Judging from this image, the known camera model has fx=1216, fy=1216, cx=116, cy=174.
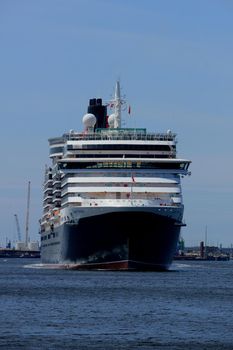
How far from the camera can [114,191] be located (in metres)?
113

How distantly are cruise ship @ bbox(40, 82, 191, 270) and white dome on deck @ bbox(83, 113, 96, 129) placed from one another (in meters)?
9.74

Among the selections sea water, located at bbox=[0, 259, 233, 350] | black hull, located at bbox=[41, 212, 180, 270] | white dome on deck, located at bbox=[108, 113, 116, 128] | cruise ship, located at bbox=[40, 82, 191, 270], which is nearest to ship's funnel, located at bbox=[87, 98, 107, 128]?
white dome on deck, located at bbox=[108, 113, 116, 128]

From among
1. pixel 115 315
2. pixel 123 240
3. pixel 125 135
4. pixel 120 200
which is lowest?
pixel 115 315

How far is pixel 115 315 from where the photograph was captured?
61.0 m

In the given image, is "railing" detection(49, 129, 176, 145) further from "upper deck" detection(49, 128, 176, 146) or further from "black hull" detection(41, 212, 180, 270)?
"black hull" detection(41, 212, 180, 270)

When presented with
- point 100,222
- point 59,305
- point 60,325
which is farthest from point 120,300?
point 100,222

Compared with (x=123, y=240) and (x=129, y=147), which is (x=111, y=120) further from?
(x=123, y=240)

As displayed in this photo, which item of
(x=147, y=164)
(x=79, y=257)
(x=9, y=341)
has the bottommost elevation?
(x=9, y=341)

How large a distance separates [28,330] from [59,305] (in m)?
14.7

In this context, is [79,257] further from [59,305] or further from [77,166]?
[59,305]

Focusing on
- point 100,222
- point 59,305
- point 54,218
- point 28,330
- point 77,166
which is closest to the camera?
point 28,330

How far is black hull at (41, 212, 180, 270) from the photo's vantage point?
10806 cm

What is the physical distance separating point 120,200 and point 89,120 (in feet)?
76.6

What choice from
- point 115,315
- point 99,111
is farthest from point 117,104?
point 115,315
